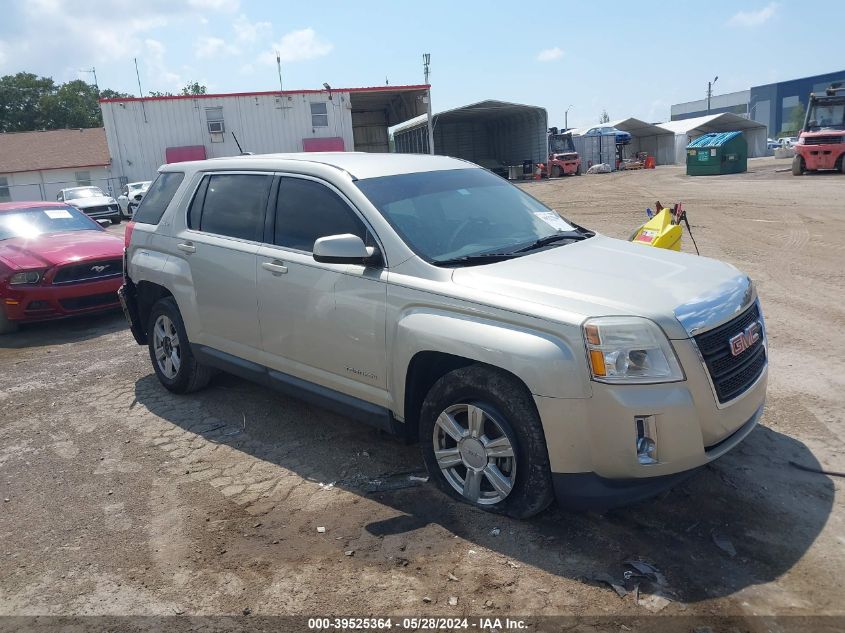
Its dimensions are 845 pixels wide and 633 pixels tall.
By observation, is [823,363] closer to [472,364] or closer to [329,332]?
[472,364]

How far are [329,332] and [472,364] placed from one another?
107cm

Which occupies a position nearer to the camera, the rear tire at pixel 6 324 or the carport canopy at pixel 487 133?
the rear tire at pixel 6 324

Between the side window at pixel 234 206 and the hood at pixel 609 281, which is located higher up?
the side window at pixel 234 206

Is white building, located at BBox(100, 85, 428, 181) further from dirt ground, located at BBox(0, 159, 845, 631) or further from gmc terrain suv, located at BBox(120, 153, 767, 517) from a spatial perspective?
dirt ground, located at BBox(0, 159, 845, 631)

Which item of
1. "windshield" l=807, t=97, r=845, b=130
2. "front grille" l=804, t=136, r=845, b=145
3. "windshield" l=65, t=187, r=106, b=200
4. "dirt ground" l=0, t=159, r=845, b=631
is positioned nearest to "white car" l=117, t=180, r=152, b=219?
"windshield" l=65, t=187, r=106, b=200

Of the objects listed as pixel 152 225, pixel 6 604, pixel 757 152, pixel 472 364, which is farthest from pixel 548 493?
pixel 757 152

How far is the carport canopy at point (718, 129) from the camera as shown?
5066cm

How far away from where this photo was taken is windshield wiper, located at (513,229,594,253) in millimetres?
4250

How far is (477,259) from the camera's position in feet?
13.0

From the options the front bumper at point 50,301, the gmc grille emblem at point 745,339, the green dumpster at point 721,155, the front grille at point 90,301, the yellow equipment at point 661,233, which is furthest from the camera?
the green dumpster at point 721,155

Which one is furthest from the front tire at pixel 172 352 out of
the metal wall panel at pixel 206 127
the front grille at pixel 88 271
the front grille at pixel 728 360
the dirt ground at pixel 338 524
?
the metal wall panel at pixel 206 127

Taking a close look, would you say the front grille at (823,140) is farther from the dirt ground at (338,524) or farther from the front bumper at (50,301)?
the front bumper at (50,301)

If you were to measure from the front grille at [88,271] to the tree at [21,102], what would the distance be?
69980 millimetres

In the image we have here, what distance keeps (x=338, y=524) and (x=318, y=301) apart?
53.8 inches
